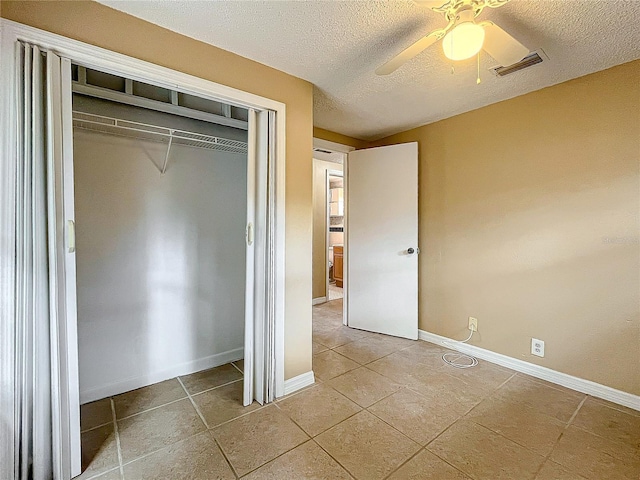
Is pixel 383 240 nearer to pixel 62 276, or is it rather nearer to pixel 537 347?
pixel 537 347

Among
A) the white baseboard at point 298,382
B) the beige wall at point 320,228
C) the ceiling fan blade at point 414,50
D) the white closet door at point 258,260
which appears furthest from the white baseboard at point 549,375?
the ceiling fan blade at point 414,50

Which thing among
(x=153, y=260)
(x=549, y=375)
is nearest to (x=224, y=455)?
(x=153, y=260)

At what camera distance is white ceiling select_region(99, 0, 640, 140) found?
1.46 meters

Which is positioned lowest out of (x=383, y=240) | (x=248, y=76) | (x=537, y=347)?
(x=537, y=347)

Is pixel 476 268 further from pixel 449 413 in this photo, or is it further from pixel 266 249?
pixel 266 249

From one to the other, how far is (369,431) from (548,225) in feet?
6.65

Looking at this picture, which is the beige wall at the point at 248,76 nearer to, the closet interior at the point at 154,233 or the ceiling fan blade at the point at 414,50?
the closet interior at the point at 154,233

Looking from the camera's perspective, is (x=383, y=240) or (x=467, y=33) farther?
(x=383, y=240)

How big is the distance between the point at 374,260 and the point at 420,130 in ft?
4.95

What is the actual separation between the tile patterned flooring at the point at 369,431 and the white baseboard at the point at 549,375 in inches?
2.6

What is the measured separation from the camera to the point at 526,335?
Result: 2453 millimetres

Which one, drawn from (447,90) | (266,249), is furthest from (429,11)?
(266,249)

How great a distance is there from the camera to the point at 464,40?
Answer: 4.15ft

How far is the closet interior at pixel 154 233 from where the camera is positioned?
6.54ft
